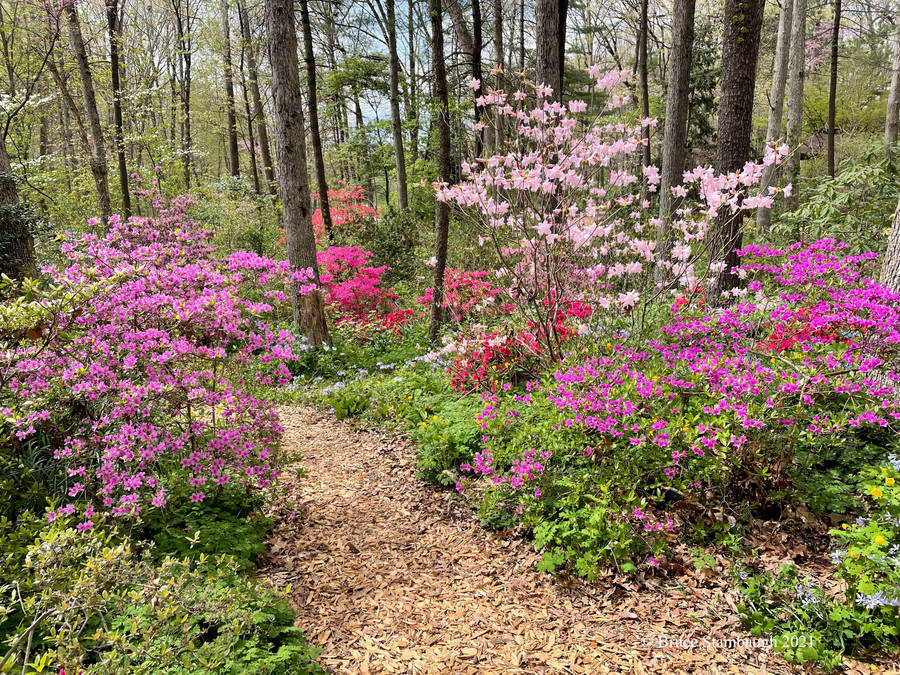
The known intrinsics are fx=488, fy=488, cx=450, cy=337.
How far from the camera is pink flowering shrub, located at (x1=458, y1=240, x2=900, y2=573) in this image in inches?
109

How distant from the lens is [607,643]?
2.33 m

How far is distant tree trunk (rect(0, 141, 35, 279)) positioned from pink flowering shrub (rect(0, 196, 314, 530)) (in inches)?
198

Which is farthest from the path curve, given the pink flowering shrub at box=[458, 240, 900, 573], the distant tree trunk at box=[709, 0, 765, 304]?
the distant tree trunk at box=[709, 0, 765, 304]

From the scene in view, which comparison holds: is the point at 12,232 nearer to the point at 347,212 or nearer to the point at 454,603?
the point at 347,212

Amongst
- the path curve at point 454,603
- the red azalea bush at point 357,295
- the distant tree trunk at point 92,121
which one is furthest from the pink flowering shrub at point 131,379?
the distant tree trunk at point 92,121

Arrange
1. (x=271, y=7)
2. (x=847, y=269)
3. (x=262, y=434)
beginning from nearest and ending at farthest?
(x=262, y=434)
(x=847, y=269)
(x=271, y=7)

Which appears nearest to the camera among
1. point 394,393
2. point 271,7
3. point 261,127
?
point 394,393

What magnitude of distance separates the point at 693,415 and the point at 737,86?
3874 millimetres

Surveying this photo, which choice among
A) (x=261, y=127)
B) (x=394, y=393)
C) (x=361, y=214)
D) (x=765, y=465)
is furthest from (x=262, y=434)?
(x=261, y=127)

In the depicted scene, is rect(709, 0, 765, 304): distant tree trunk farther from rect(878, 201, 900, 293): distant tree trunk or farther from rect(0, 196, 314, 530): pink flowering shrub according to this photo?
rect(0, 196, 314, 530): pink flowering shrub

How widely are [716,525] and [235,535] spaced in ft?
9.03

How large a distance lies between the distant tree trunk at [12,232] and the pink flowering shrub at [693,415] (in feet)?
22.9

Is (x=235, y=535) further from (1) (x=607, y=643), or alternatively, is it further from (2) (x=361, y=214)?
(2) (x=361, y=214)

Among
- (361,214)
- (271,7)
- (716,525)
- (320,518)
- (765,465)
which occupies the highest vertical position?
(271,7)
